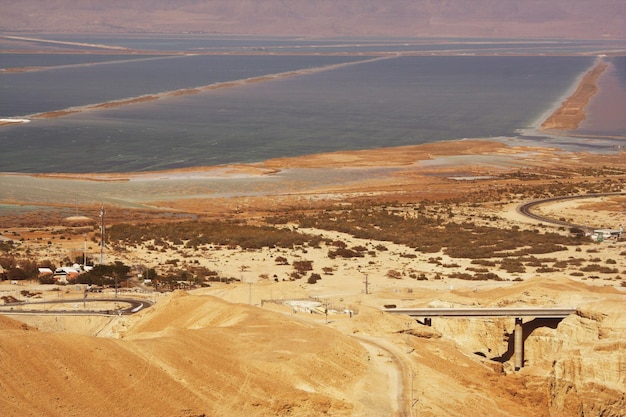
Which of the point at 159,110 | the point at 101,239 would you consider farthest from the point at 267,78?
the point at 101,239

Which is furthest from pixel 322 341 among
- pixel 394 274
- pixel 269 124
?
pixel 269 124

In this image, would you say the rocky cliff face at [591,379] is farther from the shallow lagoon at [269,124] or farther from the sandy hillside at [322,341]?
the shallow lagoon at [269,124]

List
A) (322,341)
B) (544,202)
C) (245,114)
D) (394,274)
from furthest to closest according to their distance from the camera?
(245,114)
(544,202)
(394,274)
(322,341)

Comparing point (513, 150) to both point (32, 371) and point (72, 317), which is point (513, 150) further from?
point (32, 371)

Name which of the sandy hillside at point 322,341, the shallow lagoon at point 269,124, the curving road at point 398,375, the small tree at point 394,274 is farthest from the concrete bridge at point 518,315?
the shallow lagoon at point 269,124

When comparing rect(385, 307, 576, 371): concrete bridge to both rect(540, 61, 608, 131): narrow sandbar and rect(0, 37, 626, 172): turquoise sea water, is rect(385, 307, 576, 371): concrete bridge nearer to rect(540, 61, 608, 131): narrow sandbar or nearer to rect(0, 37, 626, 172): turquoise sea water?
rect(0, 37, 626, 172): turquoise sea water

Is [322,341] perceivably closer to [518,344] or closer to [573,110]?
[518,344]
